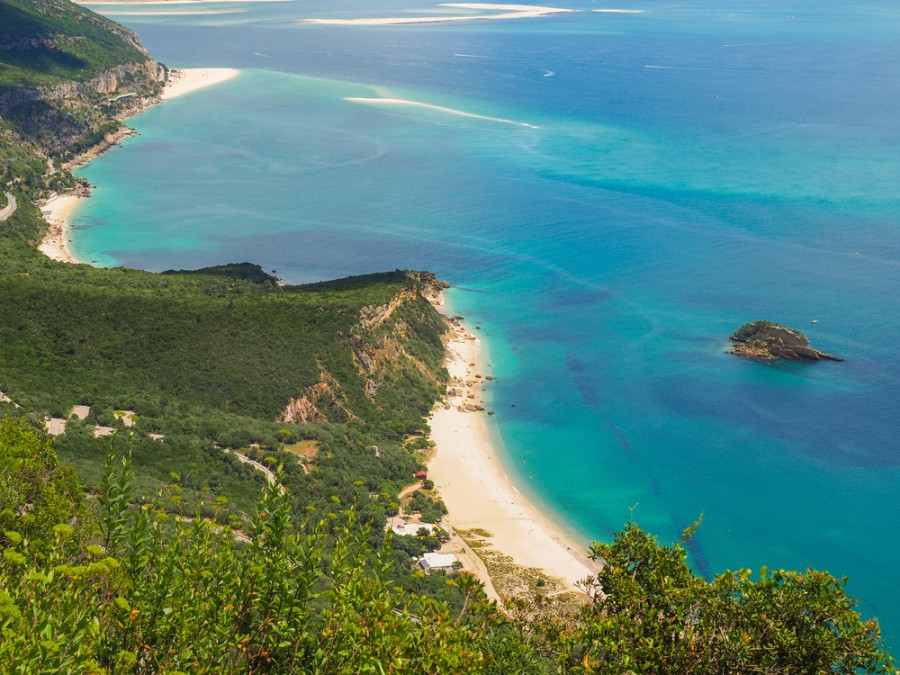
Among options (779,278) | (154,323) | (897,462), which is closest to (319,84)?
(779,278)

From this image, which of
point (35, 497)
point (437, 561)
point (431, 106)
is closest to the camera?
point (35, 497)

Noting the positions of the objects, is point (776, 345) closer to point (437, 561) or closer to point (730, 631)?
point (437, 561)

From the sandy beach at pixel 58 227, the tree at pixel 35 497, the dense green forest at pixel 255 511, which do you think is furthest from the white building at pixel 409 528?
the sandy beach at pixel 58 227

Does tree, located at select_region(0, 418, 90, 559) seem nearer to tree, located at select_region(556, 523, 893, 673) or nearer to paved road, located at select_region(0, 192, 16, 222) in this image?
tree, located at select_region(556, 523, 893, 673)

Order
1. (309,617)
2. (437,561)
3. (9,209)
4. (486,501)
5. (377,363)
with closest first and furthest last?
1. (309,617)
2. (437,561)
3. (486,501)
4. (377,363)
5. (9,209)

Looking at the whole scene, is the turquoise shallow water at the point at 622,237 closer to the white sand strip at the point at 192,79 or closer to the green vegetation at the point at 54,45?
the white sand strip at the point at 192,79

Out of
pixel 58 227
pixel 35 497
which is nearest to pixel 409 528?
pixel 35 497

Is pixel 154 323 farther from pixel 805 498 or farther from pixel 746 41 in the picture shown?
pixel 746 41
